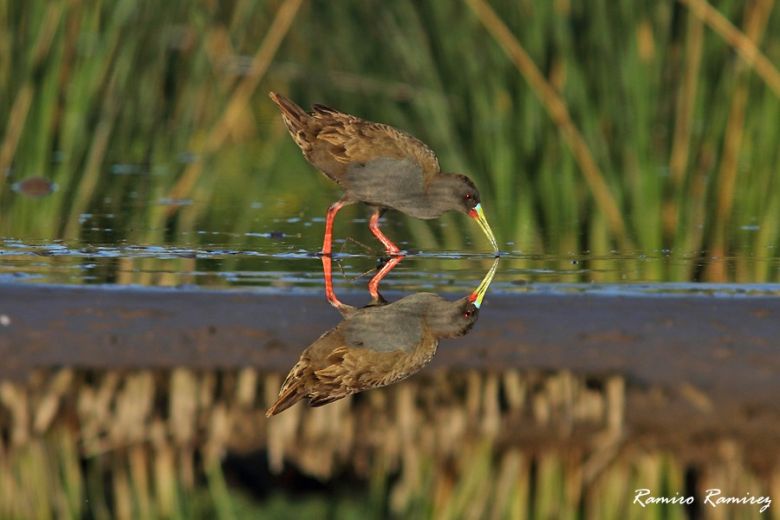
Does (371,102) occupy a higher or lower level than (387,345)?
higher

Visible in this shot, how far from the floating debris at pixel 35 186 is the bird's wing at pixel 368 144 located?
85.3 inches

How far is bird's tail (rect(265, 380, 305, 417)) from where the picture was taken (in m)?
5.44

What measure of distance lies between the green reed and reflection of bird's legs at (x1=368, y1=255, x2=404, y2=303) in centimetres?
69

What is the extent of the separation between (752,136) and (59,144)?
211 inches

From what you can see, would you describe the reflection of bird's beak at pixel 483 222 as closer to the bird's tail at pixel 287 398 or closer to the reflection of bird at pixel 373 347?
the reflection of bird at pixel 373 347

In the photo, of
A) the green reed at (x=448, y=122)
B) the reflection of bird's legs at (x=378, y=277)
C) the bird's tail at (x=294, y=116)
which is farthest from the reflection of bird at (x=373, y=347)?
the bird's tail at (x=294, y=116)

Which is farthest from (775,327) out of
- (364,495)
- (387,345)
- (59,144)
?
(59,144)

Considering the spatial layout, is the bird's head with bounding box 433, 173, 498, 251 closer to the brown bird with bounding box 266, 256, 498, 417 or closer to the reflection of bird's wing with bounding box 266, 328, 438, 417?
the brown bird with bounding box 266, 256, 498, 417

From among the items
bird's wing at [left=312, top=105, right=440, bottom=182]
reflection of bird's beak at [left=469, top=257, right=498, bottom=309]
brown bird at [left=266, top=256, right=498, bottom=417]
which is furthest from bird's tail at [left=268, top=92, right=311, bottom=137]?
brown bird at [left=266, top=256, right=498, bottom=417]

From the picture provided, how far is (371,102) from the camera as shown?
14.0 meters

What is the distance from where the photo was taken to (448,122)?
12.4 meters

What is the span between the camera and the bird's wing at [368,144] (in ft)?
29.7

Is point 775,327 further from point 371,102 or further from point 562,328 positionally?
point 371,102

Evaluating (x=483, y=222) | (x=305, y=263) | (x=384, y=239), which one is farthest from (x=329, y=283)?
(x=483, y=222)
